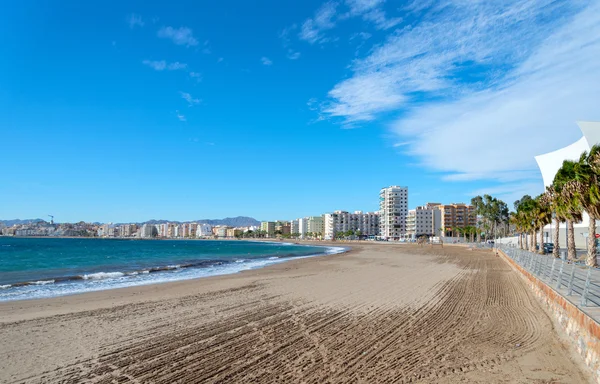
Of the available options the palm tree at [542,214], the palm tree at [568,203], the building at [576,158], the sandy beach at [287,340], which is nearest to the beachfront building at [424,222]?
the building at [576,158]

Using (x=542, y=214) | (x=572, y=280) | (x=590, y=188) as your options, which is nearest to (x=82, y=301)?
(x=572, y=280)

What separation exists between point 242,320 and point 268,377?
4245 mm

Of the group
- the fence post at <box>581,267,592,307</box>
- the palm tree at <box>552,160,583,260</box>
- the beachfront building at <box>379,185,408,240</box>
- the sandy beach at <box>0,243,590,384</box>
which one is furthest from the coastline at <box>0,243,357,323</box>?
the beachfront building at <box>379,185,408,240</box>

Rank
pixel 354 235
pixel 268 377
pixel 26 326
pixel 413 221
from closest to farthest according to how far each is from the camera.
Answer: pixel 268 377 < pixel 26 326 < pixel 413 221 < pixel 354 235

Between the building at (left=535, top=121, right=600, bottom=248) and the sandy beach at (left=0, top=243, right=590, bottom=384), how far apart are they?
149ft

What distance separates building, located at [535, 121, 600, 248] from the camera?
52.3 m

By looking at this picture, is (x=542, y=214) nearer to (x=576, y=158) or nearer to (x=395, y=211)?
(x=576, y=158)

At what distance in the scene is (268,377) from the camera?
244 inches

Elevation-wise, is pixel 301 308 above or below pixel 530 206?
below

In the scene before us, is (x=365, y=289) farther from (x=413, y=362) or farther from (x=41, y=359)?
(x=41, y=359)

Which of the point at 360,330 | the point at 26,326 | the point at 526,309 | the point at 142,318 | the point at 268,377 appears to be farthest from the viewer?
the point at 526,309

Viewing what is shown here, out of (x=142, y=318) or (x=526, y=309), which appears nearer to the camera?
(x=142, y=318)

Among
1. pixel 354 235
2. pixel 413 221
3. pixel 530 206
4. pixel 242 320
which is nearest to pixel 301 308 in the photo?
pixel 242 320

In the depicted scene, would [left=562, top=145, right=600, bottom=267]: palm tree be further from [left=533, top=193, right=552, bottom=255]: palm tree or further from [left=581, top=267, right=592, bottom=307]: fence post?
[left=533, top=193, right=552, bottom=255]: palm tree
